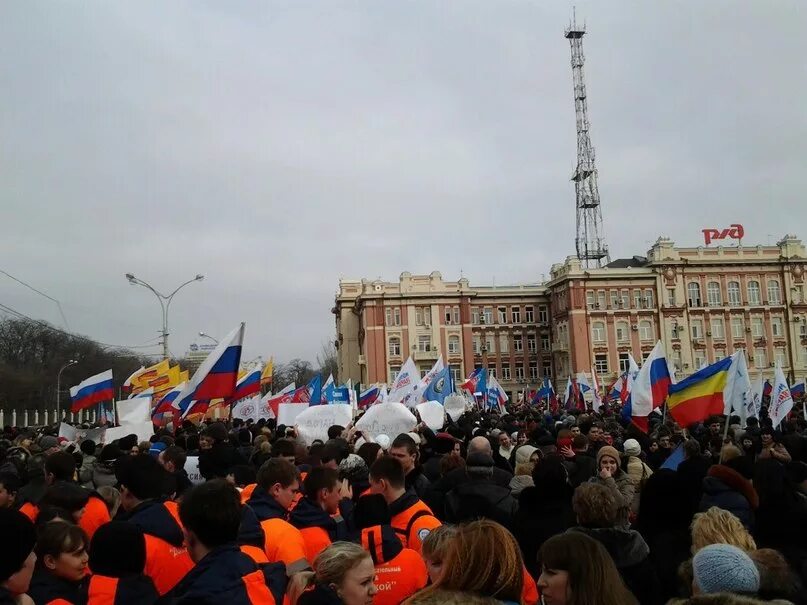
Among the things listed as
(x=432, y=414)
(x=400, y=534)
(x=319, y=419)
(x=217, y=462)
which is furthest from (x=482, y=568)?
(x=432, y=414)

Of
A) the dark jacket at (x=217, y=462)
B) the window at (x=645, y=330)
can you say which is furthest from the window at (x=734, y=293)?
the dark jacket at (x=217, y=462)

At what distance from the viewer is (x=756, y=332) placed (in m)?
74.7

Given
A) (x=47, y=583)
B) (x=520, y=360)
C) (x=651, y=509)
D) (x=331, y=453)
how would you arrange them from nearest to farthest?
(x=47, y=583), (x=651, y=509), (x=331, y=453), (x=520, y=360)

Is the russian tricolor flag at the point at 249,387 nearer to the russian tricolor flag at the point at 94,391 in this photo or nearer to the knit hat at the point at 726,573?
the russian tricolor flag at the point at 94,391

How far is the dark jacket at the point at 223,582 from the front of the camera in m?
Result: 3.01

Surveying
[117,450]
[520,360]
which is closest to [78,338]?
[520,360]

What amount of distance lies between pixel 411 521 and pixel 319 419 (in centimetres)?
891

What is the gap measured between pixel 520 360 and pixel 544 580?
254ft

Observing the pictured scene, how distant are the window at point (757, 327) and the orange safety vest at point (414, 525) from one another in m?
78.4

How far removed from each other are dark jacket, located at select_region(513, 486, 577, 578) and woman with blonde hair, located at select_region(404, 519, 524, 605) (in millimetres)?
2340

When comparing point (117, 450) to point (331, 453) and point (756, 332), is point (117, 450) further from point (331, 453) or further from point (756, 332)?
point (756, 332)

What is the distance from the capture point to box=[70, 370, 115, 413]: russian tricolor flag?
19828 mm

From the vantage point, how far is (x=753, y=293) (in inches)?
2950

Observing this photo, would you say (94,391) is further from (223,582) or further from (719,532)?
(719,532)
